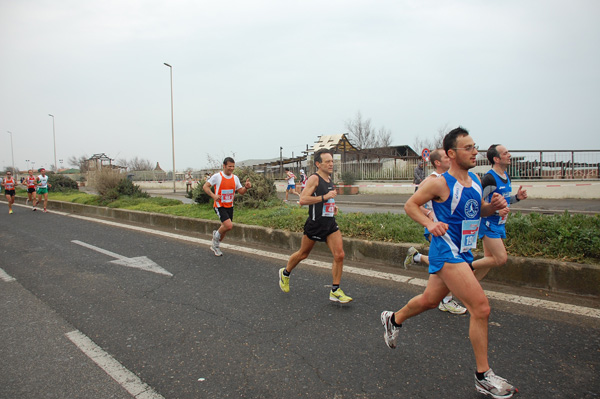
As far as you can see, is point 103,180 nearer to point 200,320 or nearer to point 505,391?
point 200,320

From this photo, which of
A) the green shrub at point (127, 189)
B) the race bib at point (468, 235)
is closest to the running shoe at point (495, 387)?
the race bib at point (468, 235)

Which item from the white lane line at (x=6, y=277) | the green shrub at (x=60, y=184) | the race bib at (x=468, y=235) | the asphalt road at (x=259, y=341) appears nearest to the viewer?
the asphalt road at (x=259, y=341)

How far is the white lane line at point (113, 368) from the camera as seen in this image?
2617 millimetres

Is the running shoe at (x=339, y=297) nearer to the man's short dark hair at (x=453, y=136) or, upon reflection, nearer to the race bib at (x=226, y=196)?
the man's short dark hair at (x=453, y=136)

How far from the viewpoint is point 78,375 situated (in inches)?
112

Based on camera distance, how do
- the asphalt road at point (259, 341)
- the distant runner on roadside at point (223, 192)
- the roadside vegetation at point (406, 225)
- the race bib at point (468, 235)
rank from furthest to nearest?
the distant runner on roadside at point (223, 192)
the roadside vegetation at point (406, 225)
the race bib at point (468, 235)
the asphalt road at point (259, 341)

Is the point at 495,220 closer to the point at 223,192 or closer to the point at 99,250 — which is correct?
the point at 223,192

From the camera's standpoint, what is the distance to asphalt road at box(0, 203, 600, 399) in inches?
105

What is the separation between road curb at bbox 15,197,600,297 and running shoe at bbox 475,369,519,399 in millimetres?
2371

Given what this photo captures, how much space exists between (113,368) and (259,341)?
115cm

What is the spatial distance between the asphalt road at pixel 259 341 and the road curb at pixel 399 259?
0.70m

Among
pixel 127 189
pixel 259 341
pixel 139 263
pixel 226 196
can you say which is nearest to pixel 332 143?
pixel 127 189

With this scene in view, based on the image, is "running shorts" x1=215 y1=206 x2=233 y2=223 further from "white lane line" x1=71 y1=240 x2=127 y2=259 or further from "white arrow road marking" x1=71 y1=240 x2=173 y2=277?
"white lane line" x1=71 y1=240 x2=127 y2=259

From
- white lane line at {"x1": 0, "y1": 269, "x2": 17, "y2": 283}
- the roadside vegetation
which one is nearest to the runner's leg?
the roadside vegetation
